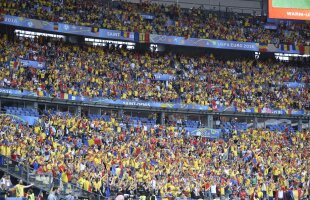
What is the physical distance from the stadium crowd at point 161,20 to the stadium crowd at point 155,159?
12.0 metres

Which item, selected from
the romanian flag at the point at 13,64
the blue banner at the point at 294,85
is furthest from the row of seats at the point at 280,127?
the romanian flag at the point at 13,64

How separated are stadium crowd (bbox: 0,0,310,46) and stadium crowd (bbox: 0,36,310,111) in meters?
2.34

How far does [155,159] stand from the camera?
1681 inches

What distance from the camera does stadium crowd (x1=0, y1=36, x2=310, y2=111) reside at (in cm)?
4850

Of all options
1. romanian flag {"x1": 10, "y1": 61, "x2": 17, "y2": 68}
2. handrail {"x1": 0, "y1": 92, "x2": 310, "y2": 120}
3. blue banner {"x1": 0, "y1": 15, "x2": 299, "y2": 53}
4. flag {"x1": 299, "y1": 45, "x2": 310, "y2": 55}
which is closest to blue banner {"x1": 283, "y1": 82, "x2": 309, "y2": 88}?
handrail {"x1": 0, "y1": 92, "x2": 310, "y2": 120}

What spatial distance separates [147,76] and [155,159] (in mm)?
13979

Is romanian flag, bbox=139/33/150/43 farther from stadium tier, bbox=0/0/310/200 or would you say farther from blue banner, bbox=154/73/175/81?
blue banner, bbox=154/73/175/81

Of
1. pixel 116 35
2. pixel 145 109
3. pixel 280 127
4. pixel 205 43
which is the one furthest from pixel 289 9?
pixel 116 35

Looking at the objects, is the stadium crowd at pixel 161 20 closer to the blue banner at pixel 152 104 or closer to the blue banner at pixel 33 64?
the blue banner at pixel 33 64

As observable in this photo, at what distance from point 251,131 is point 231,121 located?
3793mm

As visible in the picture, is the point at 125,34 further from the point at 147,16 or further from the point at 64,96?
the point at 64,96

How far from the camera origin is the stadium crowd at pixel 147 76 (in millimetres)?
48500

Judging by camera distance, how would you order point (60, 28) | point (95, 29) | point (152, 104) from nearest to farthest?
point (152, 104) → point (60, 28) → point (95, 29)

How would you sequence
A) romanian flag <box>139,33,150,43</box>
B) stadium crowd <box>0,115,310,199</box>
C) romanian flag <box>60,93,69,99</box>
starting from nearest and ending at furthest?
stadium crowd <box>0,115,310,199</box>, romanian flag <box>60,93,69,99</box>, romanian flag <box>139,33,150,43</box>
